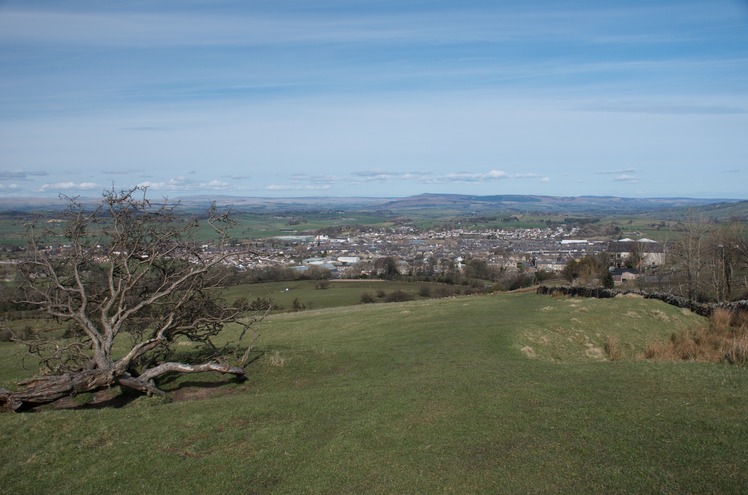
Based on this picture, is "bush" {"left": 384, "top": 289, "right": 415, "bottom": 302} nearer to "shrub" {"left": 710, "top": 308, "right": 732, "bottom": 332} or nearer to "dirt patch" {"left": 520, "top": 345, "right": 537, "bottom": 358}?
"shrub" {"left": 710, "top": 308, "right": 732, "bottom": 332}

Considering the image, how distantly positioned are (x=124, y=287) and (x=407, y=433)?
9406 millimetres

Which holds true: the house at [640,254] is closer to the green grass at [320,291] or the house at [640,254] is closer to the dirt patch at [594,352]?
the green grass at [320,291]

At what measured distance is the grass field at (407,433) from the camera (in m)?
8.70

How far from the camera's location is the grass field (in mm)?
8703

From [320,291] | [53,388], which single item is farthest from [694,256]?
[53,388]

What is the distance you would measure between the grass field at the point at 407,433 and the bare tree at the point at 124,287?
1425 mm

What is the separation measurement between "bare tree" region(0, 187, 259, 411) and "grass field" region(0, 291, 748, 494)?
4.68 feet

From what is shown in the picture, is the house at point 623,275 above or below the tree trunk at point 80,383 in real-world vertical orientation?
below

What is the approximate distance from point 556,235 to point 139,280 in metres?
145

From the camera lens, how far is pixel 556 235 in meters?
151

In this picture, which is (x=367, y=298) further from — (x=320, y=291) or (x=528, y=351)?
(x=528, y=351)

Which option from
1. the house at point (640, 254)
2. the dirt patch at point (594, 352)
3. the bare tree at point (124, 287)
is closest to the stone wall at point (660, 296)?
the dirt patch at point (594, 352)

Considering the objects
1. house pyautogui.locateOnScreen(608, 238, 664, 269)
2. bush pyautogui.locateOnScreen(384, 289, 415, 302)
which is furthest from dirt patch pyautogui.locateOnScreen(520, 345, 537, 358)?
house pyautogui.locateOnScreen(608, 238, 664, 269)

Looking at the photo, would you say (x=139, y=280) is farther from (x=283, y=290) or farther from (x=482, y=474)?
(x=283, y=290)
